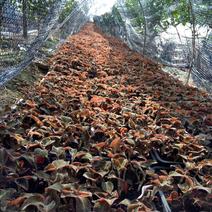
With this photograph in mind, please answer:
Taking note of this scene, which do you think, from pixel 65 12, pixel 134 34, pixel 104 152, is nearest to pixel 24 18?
pixel 104 152

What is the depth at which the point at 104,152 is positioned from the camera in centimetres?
188

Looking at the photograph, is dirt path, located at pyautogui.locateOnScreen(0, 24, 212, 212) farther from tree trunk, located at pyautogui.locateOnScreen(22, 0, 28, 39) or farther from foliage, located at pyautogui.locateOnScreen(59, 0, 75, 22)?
foliage, located at pyautogui.locateOnScreen(59, 0, 75, 22)

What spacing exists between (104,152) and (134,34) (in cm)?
731

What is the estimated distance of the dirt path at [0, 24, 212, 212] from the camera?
1.48 meters

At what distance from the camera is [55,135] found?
1974 mm

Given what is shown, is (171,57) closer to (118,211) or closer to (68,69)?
(68,69)

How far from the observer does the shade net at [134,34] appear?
3180mm

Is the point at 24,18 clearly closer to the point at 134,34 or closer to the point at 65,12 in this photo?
the point at 134,34

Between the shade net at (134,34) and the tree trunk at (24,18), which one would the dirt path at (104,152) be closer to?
the shade net at (134,34)

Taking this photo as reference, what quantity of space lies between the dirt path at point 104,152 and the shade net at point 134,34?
1.87ft

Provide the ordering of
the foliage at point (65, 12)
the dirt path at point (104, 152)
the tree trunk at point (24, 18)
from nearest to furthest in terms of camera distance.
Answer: the dirt path at point (104, 152), the tree trunk at point (24, 18), the foliage at point (65, 12)

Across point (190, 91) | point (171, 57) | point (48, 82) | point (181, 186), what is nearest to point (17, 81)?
point (48, 82)

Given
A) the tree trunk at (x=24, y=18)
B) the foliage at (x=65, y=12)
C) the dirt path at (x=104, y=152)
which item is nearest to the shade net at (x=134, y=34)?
the tree trunk at (x=24, y=18)

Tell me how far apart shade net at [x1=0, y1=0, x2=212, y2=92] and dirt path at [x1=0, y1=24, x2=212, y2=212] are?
569 mm
